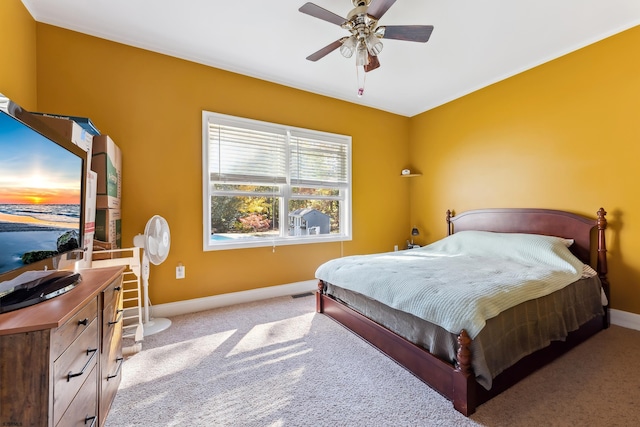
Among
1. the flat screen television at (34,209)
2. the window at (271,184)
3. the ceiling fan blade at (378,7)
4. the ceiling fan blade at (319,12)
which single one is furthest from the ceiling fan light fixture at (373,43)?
the flat screen television at (34,209)

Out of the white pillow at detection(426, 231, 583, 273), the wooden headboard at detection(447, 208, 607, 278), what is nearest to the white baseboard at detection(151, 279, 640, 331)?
the wooden headboard at detection(447, 208, 607, 278)

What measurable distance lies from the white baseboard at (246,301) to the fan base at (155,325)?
142 millimetres

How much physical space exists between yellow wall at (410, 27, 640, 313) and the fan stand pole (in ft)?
12.3

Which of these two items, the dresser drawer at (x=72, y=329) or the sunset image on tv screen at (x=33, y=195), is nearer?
the dresser drawer at (x=72, y=329)

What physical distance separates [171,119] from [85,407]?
2.55 m

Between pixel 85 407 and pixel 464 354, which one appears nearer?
pixel 85 407

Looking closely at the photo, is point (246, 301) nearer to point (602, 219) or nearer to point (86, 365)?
point (86, 365)

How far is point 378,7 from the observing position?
6.18ft

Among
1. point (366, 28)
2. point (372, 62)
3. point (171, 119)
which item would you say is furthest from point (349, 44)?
point (171, 119)

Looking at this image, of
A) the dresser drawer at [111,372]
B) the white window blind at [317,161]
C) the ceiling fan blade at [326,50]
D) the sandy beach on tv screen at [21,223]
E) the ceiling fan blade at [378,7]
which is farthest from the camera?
the white window blind at [317,161]

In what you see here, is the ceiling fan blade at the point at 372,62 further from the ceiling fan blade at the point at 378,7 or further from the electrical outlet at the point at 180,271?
the electrical outlet at the point at 180,271

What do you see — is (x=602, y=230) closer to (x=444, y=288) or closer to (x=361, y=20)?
(x=444, y=288)

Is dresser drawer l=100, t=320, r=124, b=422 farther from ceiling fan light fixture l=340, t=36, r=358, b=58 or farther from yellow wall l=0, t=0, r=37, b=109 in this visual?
ceiling fan light fixture l=340, t=36, r=358, b=58

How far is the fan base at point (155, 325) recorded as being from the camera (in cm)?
249
